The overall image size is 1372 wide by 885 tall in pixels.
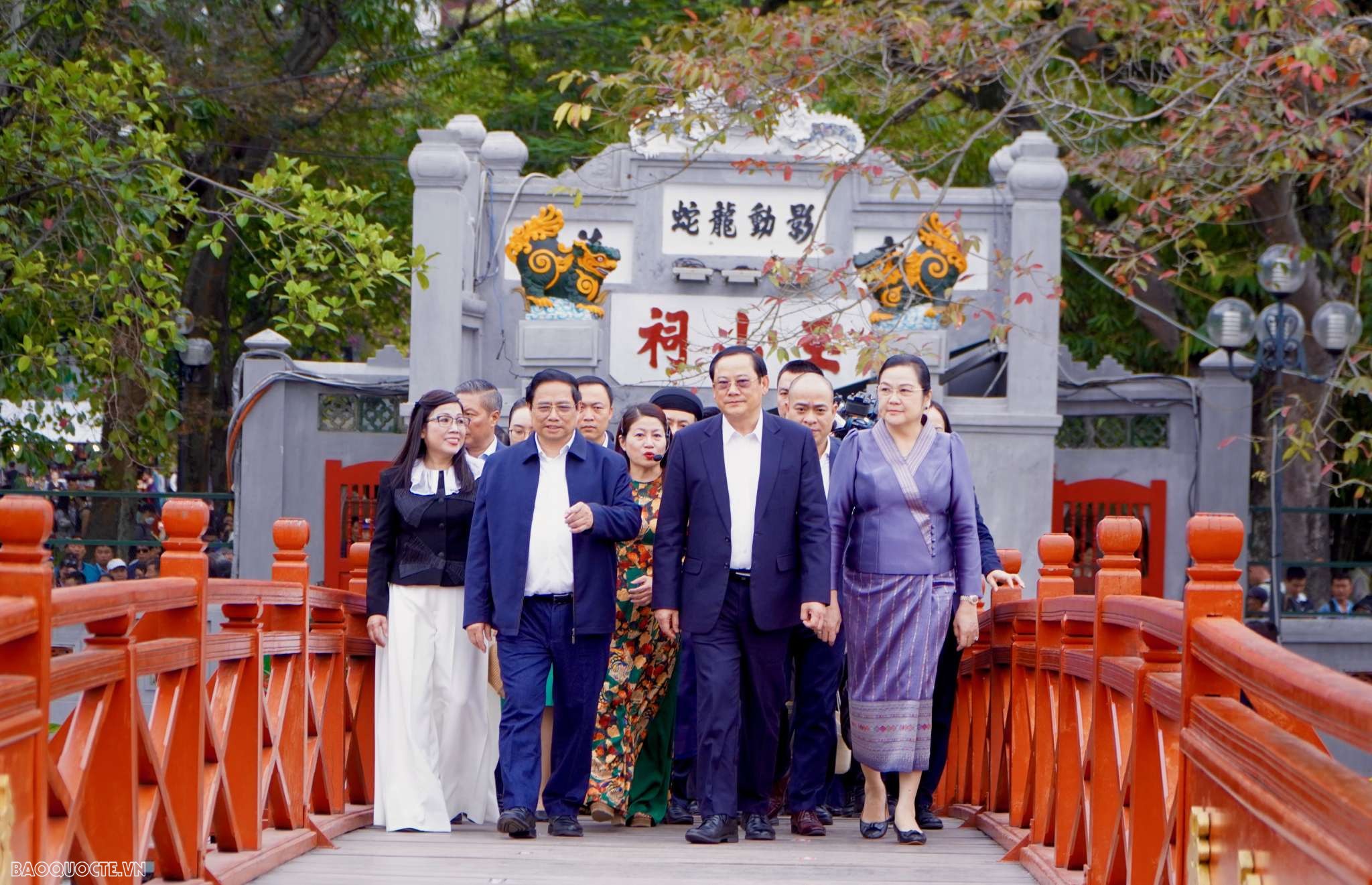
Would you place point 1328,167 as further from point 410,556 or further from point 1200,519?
point 1200,519

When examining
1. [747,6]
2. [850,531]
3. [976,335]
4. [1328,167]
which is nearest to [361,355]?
[747,6]

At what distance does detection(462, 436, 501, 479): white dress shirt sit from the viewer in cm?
686

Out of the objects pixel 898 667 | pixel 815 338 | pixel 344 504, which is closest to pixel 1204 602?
pixel 898 667

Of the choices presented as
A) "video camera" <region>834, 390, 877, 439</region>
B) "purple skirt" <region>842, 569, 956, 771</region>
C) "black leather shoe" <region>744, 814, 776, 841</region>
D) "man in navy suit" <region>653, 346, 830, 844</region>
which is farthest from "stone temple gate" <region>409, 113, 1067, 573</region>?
"black leather shoe" <region>744, 814, 776, 841</region>

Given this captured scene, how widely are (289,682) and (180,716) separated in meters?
1.14

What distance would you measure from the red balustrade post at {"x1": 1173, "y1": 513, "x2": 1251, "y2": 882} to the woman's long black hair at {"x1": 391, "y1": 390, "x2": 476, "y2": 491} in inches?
133

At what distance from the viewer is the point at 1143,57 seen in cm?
1147

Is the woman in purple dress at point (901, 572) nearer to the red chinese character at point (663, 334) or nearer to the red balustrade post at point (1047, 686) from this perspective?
the red balustrade post at point (1047, 686)

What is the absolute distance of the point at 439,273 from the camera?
10.7m

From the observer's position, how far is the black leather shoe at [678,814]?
6824 mm

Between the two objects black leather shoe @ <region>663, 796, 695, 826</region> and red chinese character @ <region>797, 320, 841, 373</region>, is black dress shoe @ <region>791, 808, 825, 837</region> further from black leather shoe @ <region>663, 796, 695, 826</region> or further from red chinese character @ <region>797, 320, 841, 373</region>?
red chinese character @ <region>797, 320, 841, 373</region>

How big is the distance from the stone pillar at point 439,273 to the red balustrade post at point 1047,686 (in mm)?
5368

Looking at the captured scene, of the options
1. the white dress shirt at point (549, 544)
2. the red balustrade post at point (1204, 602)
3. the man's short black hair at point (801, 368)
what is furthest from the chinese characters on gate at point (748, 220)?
the red balustrade post at point (1204, 602)

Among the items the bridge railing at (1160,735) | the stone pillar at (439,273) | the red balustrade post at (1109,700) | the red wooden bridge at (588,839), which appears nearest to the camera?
the bridge railing at (1160,735)
